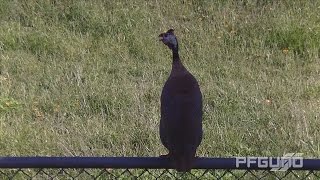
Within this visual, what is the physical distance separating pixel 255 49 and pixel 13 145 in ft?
8.52

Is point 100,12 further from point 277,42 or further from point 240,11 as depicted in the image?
point 277,42

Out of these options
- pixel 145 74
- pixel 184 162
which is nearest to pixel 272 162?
pixel 184 162

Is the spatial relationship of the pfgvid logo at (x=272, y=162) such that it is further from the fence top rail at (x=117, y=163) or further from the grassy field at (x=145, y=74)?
the grassy field at (x=145, y=74)

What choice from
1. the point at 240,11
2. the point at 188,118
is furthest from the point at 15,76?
the point at 188,118

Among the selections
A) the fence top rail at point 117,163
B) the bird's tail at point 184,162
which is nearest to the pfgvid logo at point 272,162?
the fence top rail at point 117,163

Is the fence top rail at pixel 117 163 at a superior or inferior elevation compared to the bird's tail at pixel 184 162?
superior

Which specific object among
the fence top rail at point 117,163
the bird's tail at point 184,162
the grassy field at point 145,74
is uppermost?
the fence top rail at point 117,163

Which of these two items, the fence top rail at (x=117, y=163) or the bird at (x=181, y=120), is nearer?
the fence top rail at (x=117, y=163)

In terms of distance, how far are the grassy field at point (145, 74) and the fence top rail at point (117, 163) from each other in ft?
5.95

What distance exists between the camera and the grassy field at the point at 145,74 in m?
3.79

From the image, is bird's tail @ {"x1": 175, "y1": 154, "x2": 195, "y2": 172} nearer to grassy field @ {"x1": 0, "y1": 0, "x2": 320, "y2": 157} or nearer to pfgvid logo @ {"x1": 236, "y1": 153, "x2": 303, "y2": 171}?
pfgvid logo @ {"x1": 236, "y1": 153, "x2": 303, "y2": 171}

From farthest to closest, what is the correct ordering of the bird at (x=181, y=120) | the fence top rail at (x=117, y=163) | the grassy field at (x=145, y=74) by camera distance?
the grassy field at (x=145, y=74)
the bird at (x=181, y=120)
the fence top rail at (x=117, y=163)

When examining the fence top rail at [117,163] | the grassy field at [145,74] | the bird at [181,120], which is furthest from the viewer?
the grassy field at [145,74]

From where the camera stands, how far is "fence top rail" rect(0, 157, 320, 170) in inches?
68.1
